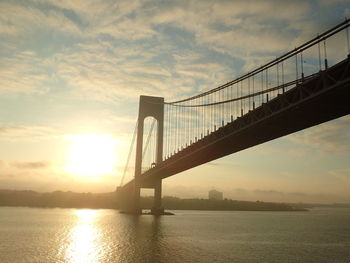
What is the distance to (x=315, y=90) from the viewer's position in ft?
78.6

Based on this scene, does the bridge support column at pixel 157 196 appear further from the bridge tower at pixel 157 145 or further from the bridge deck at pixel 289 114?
the bridge deck at pixel 289 114

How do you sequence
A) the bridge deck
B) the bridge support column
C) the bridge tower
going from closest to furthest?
1. the bridge deck
2. the bridge support column
3. the bridge tower

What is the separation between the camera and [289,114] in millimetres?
26766

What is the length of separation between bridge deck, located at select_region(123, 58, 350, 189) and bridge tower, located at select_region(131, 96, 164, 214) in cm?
2695

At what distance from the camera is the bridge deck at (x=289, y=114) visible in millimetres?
22578

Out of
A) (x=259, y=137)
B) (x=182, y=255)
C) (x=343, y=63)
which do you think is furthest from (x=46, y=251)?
(x=343, y=63)

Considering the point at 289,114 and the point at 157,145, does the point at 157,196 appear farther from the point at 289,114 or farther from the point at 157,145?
the point at 289,114

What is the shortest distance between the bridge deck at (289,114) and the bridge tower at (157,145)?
26947 millimetres

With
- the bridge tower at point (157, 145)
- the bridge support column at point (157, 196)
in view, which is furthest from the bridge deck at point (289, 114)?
the bridge tower at point (157, 145)

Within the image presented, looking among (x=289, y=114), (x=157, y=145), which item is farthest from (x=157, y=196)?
(x=289, y=114)

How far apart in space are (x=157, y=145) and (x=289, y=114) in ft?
149

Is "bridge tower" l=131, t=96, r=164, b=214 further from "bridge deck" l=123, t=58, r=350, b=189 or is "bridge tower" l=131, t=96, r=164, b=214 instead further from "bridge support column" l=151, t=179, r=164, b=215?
"bridge deck" l=123, t=58, r=350, b=189

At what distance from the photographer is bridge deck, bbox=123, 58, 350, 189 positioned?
22.6 meters

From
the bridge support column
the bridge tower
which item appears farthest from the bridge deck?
the bridge tower
